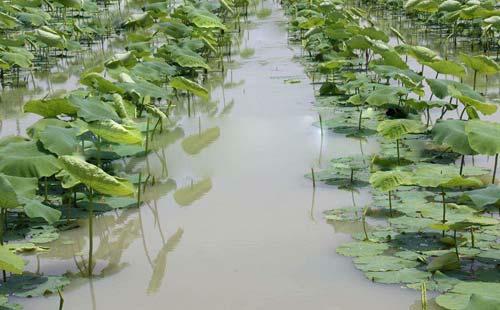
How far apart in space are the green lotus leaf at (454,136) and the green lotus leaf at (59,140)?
2076 mm

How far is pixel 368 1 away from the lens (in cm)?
1363

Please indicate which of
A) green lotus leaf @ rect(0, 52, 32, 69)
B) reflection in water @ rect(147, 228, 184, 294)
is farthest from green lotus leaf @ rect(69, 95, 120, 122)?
green lotus leaf @ rect(0, 52, 32, 69)

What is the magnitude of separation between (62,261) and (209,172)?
5.29 feet

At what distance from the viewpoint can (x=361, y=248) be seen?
13.4ft

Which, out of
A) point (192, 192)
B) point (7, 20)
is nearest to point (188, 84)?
point (192, 192)

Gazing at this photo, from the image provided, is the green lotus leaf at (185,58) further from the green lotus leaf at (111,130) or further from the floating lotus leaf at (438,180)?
the floating lotus leaf at (438,180)

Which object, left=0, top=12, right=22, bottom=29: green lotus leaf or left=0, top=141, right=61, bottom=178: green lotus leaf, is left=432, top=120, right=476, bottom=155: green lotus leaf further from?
left=0, top=12, right=22, bottom=29: green lotus leaf

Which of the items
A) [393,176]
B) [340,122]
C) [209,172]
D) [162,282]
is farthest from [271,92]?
[162,282]

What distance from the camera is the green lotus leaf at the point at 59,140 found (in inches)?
174

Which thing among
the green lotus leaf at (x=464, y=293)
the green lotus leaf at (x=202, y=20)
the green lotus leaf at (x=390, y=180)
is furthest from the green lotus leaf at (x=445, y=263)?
the green lotus leaf at (x=202, y=20)

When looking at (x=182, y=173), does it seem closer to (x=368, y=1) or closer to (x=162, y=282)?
(x=162, y=282)

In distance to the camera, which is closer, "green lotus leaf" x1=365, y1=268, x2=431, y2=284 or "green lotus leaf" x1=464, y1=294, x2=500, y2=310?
"green lotus leaf" x1=464, y1=294, x2=500, y2=310

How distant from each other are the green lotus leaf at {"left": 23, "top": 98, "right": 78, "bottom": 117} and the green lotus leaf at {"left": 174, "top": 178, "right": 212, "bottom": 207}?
0.83 m

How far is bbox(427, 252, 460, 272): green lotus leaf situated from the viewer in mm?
3730
